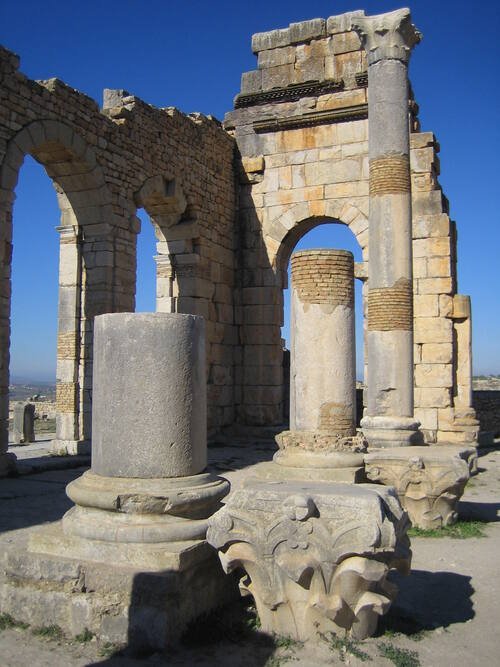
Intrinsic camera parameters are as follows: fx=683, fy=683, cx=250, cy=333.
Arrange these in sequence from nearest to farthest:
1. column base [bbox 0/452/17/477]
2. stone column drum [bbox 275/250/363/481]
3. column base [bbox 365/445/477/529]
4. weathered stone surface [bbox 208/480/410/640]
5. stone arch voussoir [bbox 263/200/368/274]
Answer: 1. weathered stone surface [bbox 208/480/410/640]
2. stone column drum [bbox 275/250/363/481]
3. column base [bbox 365/445/477/529]
4. column base [bbox 0/452/17/477]
5. stone arch voussoir [bbox 263/200/368/274]

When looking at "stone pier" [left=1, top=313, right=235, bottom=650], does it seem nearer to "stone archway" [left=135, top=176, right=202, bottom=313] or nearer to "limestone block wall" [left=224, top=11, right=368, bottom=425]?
"stone archway" [left=135, top=176, right=202, bottom=313]

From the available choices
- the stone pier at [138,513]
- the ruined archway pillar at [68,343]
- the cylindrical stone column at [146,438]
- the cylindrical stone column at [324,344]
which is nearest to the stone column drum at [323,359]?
the cylindrical stone column at [324,344]

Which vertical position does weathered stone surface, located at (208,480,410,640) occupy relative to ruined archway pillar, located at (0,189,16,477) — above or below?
below

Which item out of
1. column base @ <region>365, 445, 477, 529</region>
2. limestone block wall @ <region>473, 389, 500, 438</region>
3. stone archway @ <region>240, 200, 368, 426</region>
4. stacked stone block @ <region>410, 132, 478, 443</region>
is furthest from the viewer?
limestone block wall @ <region>473, 389, 500, 438</region>

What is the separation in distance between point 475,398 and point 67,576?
52.9 feet

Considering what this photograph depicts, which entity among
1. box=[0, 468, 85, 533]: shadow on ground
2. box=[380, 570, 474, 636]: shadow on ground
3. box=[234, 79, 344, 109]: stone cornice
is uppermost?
box=[234, 79, 344, 109]: stone cornice

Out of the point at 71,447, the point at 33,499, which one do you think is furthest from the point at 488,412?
the point at 33,499

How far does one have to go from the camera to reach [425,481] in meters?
6.86

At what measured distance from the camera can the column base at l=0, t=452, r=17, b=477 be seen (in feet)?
28.8

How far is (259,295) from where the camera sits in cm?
1430

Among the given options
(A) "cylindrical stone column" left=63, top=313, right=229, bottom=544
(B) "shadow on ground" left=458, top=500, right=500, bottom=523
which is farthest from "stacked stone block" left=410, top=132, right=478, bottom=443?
(A) "cylindrical stone column" left=63, top=313, right=229, bottom=544

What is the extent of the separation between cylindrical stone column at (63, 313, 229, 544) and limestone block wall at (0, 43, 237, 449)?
4.78 meters

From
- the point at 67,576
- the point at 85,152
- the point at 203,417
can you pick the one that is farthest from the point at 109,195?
the point at 67,576

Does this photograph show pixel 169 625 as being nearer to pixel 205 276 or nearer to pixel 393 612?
pixel 393 612
